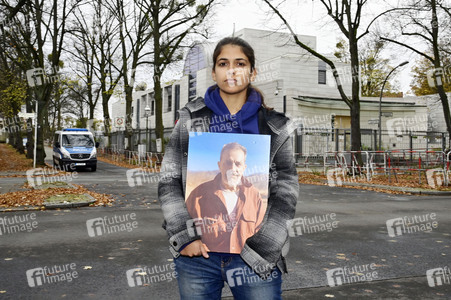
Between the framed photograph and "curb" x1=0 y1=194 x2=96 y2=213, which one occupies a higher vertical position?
the framed photograph

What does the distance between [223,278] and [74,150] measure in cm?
2536

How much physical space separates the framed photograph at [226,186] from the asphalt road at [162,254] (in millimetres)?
2774

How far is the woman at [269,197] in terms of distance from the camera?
6.52ft

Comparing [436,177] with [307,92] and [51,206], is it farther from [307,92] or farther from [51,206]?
[307,92]

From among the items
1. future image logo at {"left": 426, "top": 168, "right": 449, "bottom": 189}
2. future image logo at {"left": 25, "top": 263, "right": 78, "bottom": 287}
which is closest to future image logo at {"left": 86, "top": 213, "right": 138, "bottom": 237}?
future image logo at {"left": 25, "top": 263, "right": 78, "bottom": 287}

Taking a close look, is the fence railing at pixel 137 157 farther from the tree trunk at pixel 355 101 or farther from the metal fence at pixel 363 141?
the tree trunk at pixel 355 101

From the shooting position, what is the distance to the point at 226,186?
201cm

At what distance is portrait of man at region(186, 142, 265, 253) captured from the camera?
197cm

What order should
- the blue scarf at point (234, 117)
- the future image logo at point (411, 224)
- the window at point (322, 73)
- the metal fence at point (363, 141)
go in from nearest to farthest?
the blue scarf at point (234, 117) < the future image logo at point (411, 224) < the metal fence at point (363, 141) < the window at point (322, 73)

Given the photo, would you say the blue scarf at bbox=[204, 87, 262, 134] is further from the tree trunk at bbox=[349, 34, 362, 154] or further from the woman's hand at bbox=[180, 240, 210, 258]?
the tree trunk at bbox=[349, 34, 362, 154]

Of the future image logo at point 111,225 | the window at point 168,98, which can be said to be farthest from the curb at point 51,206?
the window at point 168,98

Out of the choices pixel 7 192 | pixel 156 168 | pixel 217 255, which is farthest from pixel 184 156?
pixel 156 168

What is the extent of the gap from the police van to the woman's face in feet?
81.2

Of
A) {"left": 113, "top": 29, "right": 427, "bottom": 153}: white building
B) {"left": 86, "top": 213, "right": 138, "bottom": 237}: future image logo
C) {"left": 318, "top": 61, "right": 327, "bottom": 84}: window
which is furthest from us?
{"left": 318, "top": 61, "right": 327, "bottom": 84}: window
